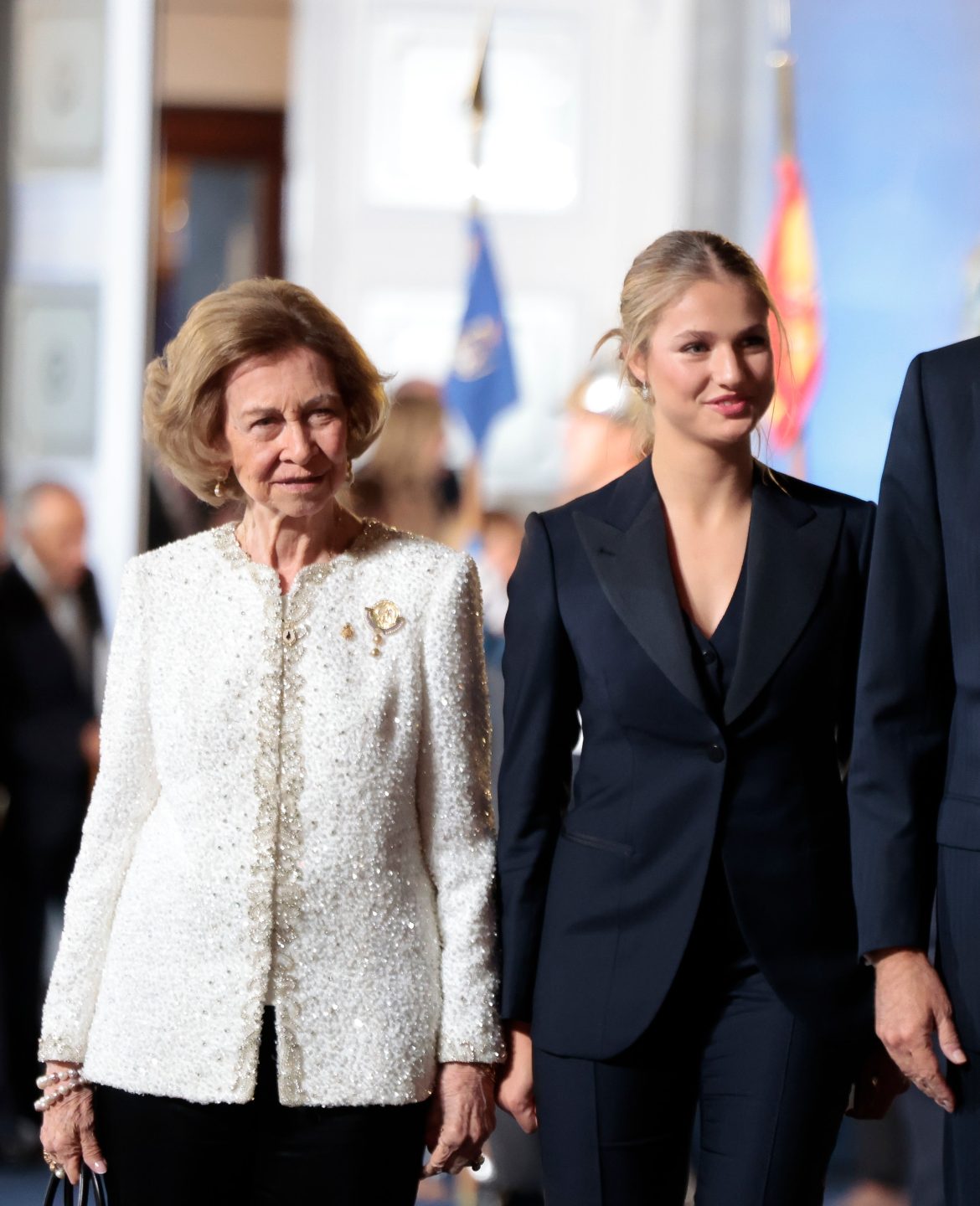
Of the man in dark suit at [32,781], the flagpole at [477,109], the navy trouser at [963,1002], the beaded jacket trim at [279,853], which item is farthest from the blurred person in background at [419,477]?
the navy trouser at [963,1002]

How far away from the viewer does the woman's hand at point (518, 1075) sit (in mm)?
1864

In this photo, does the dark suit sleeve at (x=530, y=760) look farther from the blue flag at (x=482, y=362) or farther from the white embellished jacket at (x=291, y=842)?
the blue flag at (x=482, y=362)

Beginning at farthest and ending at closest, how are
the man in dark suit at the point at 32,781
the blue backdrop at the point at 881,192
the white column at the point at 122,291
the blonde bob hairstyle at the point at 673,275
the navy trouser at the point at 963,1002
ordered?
the blue backdrop at the point at 881,192, the white column at the point at 122,291, the man in dark suit at the point at 32,781, the blonde bob hairstyle at the point at 673,275, the navy trouser at the point at 963,1002

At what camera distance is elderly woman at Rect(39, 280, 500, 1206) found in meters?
1.76

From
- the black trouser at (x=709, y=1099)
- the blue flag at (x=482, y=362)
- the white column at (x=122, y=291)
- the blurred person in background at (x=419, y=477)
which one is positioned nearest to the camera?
the black trouser at (x=709, y=1099)

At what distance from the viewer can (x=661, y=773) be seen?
180 cm

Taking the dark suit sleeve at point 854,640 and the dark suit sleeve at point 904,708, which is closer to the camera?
the dark suit sleeve at point 904,708

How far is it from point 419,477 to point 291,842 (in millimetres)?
3344

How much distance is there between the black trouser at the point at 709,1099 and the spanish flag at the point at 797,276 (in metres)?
3.90

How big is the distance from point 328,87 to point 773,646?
16.2 ft

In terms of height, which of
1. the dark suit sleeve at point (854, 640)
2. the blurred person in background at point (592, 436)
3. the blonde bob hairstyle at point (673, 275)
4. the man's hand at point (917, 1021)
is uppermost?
the blonde bob hairstyle at point (673, 275)

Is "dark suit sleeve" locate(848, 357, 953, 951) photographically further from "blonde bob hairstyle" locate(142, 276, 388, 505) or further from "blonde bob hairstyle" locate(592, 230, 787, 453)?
"blonde bob hairstyle" locate(142, 276, 388, 505)

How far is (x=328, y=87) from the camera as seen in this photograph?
6266 mm

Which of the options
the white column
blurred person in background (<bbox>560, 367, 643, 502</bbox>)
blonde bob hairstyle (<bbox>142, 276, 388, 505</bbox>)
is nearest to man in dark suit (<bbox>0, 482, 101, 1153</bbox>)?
the white column
